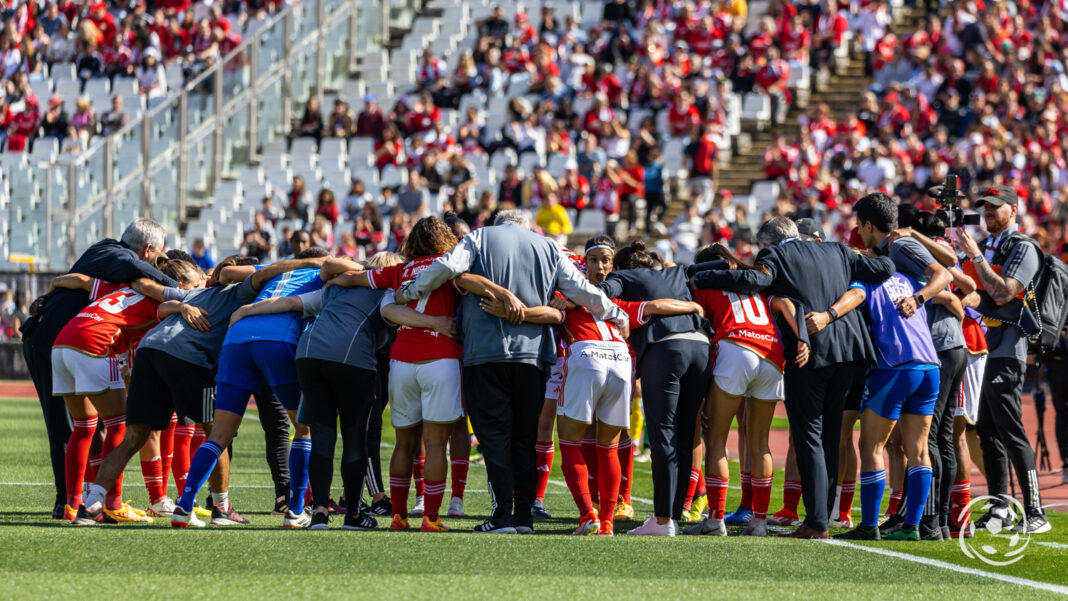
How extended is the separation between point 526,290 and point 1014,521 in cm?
367

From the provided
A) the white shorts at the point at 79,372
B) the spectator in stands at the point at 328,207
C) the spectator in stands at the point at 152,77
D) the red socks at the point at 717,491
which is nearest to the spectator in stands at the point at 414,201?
the spectator in stands at the point at 328,207

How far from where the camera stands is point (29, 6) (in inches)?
1260

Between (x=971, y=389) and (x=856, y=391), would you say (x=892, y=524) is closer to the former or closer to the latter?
(x=856, y=391)

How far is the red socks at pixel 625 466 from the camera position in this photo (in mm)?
9961

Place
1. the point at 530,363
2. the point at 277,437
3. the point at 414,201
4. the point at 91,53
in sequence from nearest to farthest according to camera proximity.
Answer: the point at 530,363
the point at 277,437
the point at 414,201
the point at 91,53

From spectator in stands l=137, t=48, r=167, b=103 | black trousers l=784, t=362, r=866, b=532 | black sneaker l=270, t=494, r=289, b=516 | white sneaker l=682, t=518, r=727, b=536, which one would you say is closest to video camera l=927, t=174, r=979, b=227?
black trousers l=784, t=362, r=866, b=532

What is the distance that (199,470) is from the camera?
8578 mm

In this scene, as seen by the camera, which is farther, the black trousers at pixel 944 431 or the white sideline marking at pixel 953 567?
the black trousers at pixel 944 431

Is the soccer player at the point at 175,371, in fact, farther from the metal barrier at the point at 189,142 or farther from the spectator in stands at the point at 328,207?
the metal barrier at the point at 189,142

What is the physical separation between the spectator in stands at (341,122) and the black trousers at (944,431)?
62.7ft

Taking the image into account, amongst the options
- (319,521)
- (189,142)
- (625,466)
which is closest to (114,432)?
(319,521)

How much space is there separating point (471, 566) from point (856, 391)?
3.20 metres

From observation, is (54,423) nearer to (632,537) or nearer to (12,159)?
(632,537)

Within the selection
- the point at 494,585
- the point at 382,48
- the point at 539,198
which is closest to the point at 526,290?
the point at 494,585
